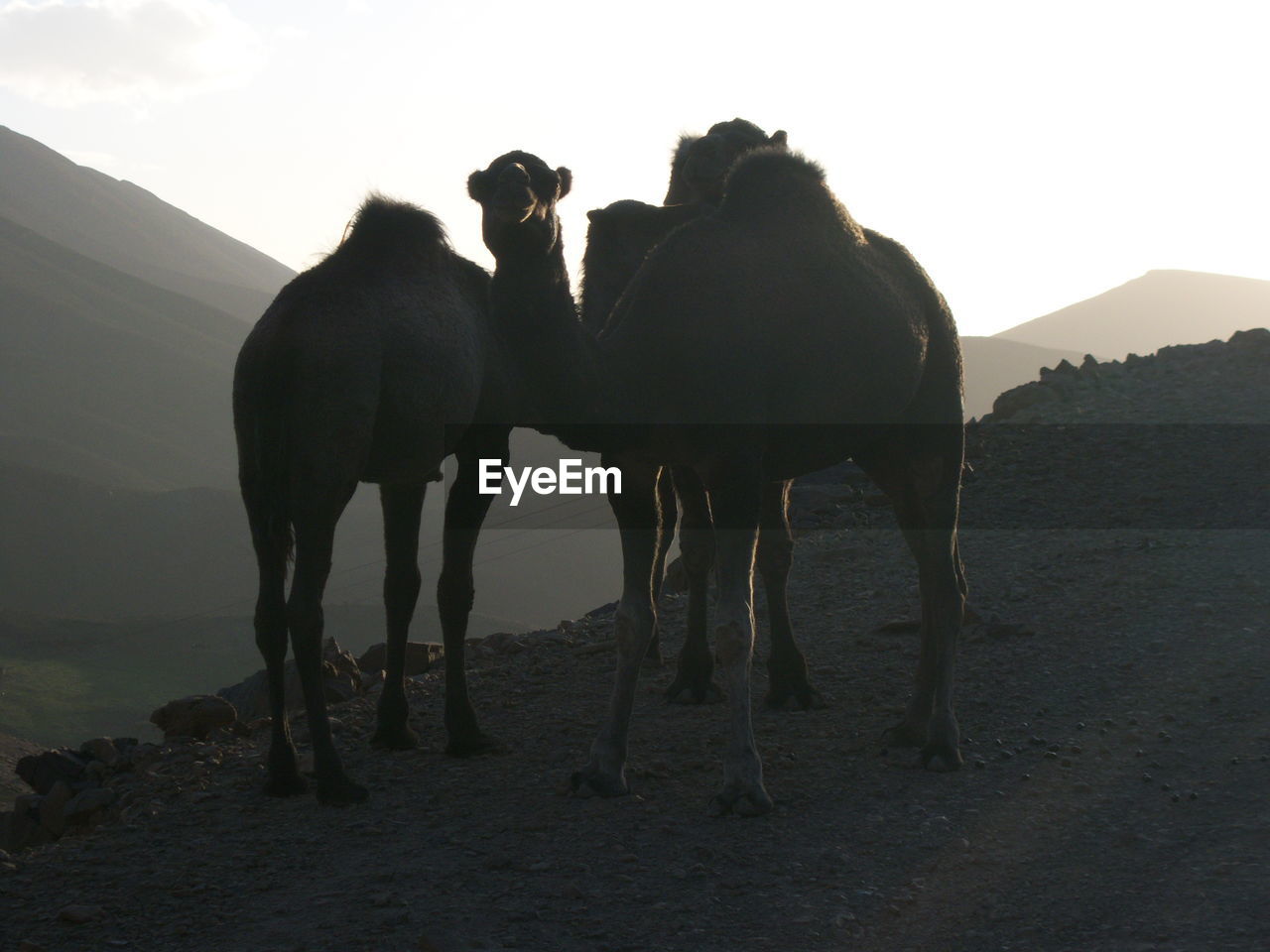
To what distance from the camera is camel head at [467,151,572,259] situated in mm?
5055

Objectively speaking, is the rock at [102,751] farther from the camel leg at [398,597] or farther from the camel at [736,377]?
the camel at [736,377]

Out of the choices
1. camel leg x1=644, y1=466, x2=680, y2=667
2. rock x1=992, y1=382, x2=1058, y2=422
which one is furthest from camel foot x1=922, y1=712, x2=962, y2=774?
rock x1=992, y1=382, x2=1058, y2=422

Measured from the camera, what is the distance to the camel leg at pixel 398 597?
25.3 ft

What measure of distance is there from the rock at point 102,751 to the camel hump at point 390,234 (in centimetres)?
363

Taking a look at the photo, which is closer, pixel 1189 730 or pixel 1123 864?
pixel 1123 864

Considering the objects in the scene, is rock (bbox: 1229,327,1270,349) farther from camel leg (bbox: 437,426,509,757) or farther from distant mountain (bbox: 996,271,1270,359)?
distant mountain (bbox: 996,271,1270,359)

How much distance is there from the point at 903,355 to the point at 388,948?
13.4ft

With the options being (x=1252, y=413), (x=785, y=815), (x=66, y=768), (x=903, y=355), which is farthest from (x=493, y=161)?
(x=1252, y=413)

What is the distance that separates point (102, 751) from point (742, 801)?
4.87 m

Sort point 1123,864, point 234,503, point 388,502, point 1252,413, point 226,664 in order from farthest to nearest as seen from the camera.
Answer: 1. point 234,503
2. point 226,664
3. point 1252,413
4. point 388,502
5. point 1123,864

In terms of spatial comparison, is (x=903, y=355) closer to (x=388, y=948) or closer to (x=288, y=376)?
(x=288, y=376)

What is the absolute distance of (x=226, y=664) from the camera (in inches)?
2458

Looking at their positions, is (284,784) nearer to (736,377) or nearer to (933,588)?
(736,377)

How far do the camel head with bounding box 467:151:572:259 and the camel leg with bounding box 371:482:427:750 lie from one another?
289 cm
